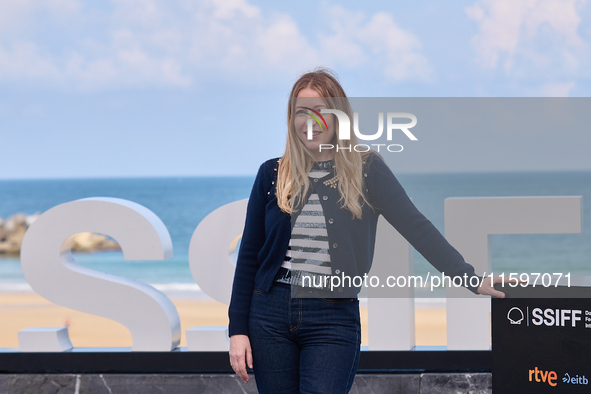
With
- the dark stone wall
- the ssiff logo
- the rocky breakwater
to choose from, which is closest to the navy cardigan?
the ssiff logo

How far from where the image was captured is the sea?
41.1ft

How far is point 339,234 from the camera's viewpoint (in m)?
1.75

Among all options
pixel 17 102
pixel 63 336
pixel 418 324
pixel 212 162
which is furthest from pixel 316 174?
pixel 17 102

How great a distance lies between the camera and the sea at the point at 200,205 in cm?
1251

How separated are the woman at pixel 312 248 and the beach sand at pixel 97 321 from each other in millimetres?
4520

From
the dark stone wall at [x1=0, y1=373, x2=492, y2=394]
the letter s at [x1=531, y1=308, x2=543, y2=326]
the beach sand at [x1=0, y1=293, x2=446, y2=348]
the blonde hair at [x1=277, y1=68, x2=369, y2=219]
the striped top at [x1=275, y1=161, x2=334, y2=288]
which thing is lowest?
the beach sand at [x1=0, y1=293, x2=446, y2=348]

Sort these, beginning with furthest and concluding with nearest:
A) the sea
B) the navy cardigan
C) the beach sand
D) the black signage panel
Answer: the sea
the beach sand
the navy cardigan
the black signage panel

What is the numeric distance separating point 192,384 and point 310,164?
177 cm

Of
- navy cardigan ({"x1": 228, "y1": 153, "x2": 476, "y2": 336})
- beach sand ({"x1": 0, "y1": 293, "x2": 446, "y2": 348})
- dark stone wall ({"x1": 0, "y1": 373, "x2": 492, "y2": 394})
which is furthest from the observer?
beach sand ({"x1": 0, "y1": 293, "x2": 446, "y2": 348})

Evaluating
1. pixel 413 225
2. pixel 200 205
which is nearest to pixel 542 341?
pixel 413 225

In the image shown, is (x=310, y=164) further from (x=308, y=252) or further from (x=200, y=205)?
(x=200, y=205)

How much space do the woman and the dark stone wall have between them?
1379mm

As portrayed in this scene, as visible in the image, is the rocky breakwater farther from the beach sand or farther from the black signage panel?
the black signage panel

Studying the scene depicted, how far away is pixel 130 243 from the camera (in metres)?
3.19
